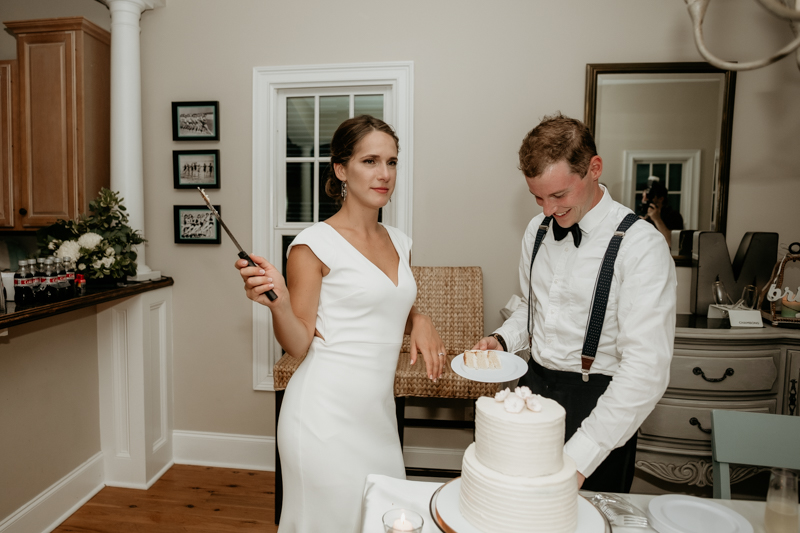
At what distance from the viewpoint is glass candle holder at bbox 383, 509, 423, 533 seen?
849 mm

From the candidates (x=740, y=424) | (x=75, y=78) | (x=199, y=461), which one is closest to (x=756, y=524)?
(x=740, y=424)

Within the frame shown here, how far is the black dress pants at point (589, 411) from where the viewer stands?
4.67ft

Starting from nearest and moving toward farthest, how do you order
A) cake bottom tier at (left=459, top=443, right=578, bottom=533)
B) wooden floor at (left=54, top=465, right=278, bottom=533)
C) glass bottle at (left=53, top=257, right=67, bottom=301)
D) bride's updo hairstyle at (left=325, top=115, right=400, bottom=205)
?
cake bottom tier at (left=459, top=443, right=578, bottom=533) → bride's updo hairstyle at (left=325, top=115, right=400, bottom=205) → glass bottle at (left=53, top=257, right=67, bottom=301) → wooden floor at (left=54, top=465, right=278, bottom=533)

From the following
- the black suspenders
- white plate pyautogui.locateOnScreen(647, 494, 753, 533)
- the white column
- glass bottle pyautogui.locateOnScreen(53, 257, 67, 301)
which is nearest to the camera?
white plate pyautogui.locateOnScreen(647, 494, 753, 533)

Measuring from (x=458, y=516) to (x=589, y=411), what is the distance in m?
0.70

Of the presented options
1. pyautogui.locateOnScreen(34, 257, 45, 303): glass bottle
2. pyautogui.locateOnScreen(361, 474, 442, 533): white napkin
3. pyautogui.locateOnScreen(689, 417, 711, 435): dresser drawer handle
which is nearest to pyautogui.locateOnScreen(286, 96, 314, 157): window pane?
pyautogui.locateOnScreen(34, 257, 45, 303): glass bottle

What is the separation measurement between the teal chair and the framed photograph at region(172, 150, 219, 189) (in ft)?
9.13

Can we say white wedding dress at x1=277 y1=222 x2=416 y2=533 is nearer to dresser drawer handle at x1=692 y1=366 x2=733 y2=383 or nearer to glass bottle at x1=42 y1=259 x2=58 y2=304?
glass bottle at x1=42 y1=259 x2=58 y2=304

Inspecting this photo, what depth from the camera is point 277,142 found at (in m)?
3.08

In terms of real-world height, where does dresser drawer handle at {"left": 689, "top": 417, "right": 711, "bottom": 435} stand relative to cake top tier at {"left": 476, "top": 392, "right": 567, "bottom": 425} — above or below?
below

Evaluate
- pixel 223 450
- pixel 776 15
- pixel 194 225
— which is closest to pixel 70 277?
pixel 194 225

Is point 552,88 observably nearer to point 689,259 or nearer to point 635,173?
point 635,173

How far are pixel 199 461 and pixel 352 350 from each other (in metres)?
2.26

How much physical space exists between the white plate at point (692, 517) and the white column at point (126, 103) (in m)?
2.77
